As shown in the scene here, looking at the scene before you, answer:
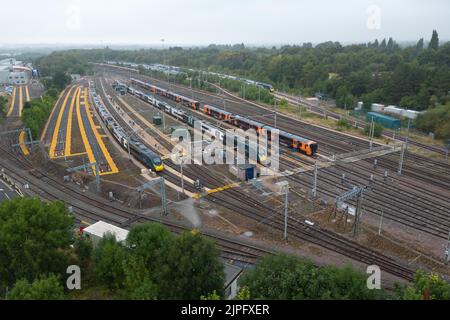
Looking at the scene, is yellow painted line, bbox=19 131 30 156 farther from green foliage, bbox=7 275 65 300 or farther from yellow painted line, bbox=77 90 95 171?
green foliage, bbox=7 275 65 300

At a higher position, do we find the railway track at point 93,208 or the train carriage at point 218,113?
the train carriage at point 218,113

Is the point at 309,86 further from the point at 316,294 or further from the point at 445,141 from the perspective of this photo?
the point at 316,294

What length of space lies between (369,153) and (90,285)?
121ft

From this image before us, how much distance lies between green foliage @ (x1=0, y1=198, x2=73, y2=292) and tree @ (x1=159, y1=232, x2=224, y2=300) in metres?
6.55

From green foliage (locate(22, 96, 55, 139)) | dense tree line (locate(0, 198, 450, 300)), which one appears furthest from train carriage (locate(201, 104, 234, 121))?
dense tree line (locate(0, 198, 450, 300))

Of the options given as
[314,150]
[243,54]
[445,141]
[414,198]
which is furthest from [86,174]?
[243,54]

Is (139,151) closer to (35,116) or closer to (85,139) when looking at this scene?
(85,139)

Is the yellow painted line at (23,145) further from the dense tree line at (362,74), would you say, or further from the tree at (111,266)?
the dense tree line at (362,74)

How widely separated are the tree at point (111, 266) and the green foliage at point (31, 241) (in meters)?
2.22

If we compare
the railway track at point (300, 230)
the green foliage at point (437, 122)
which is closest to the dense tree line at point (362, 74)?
the green foliage at point (437, 122)

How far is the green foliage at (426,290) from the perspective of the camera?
13.4 meters

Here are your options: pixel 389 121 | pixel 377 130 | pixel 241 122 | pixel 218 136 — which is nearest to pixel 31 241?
pixel 218 136

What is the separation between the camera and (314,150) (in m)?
42.4

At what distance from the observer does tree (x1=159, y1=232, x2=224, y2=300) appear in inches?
571
